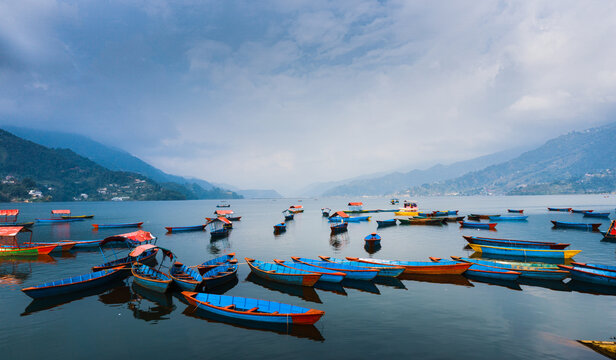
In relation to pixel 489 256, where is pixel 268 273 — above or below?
above

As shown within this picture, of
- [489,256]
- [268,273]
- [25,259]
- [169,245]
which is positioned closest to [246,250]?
[169,245]

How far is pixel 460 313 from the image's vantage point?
2039 cm

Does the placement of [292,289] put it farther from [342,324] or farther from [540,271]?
[540,271]

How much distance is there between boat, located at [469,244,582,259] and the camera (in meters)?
35.8

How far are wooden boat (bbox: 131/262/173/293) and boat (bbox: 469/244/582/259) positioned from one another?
136 feet

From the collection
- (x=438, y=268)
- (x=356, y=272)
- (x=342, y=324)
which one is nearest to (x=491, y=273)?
(x=438, y=268)

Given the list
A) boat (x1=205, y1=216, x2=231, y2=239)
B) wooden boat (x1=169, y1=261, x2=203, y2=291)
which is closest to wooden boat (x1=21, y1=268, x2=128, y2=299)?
wooden boat (x1=169, y1=261, x2=203, y2=291)

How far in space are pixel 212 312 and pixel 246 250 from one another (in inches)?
1042

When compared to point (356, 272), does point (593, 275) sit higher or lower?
lower

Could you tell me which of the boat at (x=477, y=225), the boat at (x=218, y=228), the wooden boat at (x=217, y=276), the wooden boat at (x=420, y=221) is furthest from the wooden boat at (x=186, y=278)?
the boat at (x=477, y=225)

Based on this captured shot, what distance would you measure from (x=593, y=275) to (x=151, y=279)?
1598 inches

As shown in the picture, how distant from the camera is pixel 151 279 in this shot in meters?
25.2

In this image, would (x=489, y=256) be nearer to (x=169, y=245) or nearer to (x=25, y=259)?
(x=169, y=245)

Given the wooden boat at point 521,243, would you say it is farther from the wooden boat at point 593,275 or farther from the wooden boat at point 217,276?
the wooden boat at point 217,276
